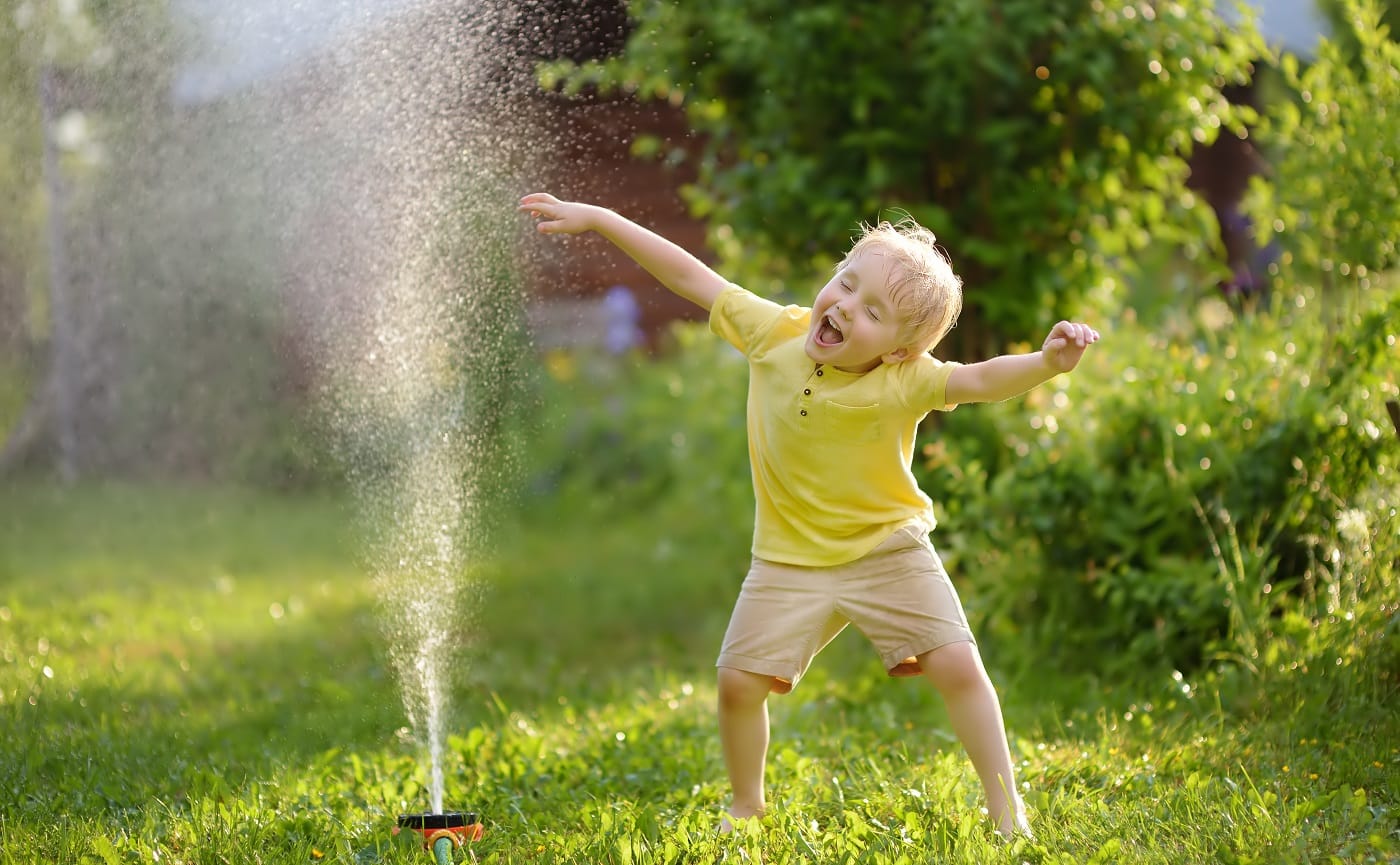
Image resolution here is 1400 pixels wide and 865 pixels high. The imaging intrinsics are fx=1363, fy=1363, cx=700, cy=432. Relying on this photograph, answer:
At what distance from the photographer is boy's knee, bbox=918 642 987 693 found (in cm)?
258

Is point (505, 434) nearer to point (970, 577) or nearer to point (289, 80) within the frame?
point (289, 80)

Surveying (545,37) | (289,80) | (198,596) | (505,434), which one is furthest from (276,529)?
(545,37)

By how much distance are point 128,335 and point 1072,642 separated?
6.90 metres

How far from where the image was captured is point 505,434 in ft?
16.2

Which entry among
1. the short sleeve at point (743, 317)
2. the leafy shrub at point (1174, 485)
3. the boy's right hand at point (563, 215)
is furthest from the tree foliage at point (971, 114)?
the short sleeve at point (743, 317)

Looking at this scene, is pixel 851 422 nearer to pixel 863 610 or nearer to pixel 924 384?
pixel 924 384

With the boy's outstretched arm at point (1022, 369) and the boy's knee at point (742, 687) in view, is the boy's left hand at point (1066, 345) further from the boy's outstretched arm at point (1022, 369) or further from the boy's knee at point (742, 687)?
the boy's knee at point (742, 687)

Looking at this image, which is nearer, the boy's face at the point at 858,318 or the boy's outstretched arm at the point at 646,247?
the boy's face at the point at 858,318

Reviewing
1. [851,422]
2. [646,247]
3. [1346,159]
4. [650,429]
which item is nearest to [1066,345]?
[851,422]

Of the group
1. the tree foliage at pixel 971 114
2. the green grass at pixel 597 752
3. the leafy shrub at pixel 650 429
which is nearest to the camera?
the green grass at pixel 597 752

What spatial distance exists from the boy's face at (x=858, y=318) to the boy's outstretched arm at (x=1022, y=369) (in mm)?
154

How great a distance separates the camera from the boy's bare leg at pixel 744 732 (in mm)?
2662

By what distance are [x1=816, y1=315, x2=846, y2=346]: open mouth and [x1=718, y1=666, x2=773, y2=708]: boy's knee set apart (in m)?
0.66

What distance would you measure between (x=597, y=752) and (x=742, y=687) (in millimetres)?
780
